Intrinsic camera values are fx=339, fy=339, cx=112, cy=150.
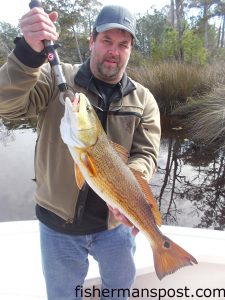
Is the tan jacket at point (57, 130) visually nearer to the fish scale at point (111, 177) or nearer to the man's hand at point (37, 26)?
the man's hand at point (37, 26)

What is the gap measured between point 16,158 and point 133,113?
Result: 23.9ft

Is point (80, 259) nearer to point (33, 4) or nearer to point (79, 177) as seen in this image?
point (79, 177)

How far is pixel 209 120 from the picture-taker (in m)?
9.71

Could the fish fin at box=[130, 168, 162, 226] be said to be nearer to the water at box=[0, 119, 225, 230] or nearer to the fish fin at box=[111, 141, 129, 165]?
the fish fin at box=[111, 141, 129, 165]

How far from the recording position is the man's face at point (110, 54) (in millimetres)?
2379

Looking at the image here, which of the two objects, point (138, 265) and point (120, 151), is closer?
point (120, 151)

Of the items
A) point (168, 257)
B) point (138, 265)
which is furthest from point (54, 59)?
point (138, 265)

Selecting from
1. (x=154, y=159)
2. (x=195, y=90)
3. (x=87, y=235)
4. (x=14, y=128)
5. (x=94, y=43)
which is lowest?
(x=14, y=128)

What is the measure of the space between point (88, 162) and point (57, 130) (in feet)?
1.92

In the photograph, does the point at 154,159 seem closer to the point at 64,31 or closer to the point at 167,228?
the point at 167,228

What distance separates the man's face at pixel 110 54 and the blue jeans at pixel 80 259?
1136mm

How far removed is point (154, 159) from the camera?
2.61 metres

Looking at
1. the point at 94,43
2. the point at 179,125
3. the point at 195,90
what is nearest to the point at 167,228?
the point at 94,43

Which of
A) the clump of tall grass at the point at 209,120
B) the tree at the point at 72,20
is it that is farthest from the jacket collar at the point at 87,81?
the tree at the point at 72,20
